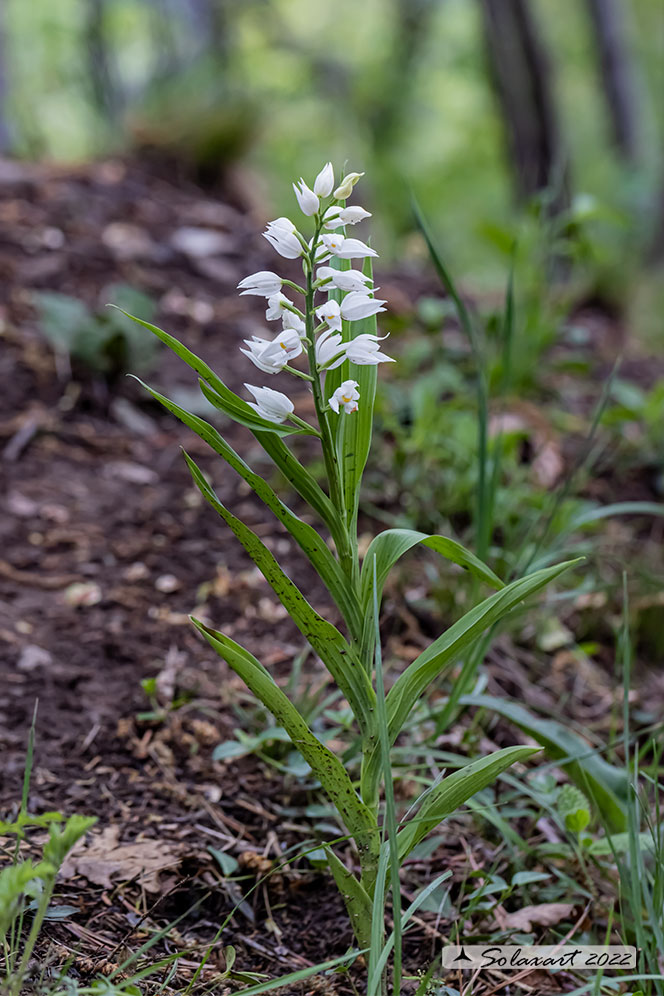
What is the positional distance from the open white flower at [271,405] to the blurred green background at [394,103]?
46.1 inches

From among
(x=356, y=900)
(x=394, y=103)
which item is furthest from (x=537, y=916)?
(x=394, y=103)

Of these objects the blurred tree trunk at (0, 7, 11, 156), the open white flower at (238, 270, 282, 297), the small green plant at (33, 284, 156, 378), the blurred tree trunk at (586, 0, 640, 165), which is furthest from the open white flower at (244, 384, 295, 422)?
the blurred tree trunk at (586, 0, 640, 165)

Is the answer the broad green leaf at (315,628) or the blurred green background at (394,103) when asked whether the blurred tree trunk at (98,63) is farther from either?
the broad green leaf at (315,628)

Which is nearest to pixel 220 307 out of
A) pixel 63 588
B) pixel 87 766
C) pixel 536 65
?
pixel 63 588

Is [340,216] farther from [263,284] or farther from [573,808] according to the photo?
[573,808]

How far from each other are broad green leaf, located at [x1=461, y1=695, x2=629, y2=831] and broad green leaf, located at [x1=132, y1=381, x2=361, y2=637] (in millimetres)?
407

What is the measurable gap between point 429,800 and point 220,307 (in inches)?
97.1

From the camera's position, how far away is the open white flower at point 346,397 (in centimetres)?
90

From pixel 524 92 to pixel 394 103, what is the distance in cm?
490

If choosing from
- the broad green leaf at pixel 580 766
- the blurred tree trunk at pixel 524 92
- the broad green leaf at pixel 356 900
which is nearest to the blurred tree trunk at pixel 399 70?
the blurred tree trunk at pixel 524 92

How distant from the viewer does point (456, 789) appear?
0.93m

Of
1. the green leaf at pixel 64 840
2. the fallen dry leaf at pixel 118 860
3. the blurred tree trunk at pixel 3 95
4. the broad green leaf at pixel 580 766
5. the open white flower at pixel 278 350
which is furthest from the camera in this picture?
the blurred tree trunk at pixel 3 95

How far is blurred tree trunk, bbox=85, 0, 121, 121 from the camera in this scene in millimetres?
5758

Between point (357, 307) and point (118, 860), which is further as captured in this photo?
point (118, 860)
